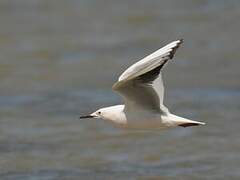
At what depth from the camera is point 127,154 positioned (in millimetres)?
12617

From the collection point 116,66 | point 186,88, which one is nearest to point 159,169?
point 186,88

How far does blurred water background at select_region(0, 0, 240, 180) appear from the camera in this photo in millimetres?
12188

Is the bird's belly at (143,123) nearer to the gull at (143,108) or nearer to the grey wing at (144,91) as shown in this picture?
the gull at (143,108)

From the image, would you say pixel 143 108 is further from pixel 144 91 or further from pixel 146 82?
pixel 146 82

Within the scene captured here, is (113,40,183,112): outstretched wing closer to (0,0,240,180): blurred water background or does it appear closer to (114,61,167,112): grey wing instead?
(114,61,167,112): grey wing

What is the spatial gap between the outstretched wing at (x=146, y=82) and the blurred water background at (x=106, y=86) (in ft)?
8.58

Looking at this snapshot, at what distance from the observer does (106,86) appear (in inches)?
604

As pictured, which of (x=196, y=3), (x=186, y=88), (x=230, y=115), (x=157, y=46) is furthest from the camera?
(x=196, y=3)

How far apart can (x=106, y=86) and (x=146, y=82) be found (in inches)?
259

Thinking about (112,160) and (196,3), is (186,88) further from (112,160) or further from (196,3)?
(196,3)

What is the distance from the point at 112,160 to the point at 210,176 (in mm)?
1327

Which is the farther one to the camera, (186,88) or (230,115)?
(186,88)

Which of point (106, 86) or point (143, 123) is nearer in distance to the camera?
point (143, 123)

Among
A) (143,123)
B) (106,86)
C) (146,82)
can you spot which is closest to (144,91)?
(146,82)
